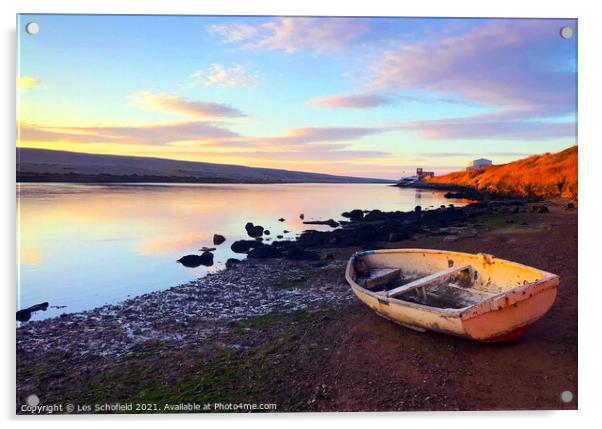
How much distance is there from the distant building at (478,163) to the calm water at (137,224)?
96 centimetres

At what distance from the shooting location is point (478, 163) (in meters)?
4.86

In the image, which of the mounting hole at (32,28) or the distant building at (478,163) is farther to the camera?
the distant building at (478,163)

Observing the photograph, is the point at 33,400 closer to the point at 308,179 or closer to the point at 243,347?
the point at 243,347

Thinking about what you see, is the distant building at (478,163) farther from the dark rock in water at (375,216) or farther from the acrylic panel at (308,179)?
the dark rock in water at (375,216)

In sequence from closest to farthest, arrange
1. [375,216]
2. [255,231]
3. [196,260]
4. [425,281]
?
[425,281] → [196,260] → [375,216] → [255,231]

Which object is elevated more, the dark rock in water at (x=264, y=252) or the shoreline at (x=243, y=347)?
the dark rock in water at (x=264, y=252)

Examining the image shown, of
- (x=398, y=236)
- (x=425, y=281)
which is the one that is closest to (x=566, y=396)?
(x=425, y=281)

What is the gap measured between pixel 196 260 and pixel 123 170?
2.47 metres

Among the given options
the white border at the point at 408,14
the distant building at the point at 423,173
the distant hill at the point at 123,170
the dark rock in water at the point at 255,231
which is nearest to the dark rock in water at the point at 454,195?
the distant building at the point at 423,173

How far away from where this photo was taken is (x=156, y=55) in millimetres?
4184

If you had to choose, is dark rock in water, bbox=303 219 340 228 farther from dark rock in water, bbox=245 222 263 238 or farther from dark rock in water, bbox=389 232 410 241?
dark rock in water, bbox=389 232 410 241

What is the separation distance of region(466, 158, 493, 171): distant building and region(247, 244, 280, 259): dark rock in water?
330cm

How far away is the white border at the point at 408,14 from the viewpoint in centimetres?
369
